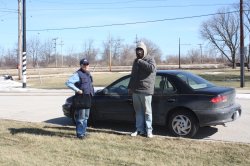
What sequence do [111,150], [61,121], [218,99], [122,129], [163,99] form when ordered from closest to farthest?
[111,150] → [218,99] → [163,99] → [122,129] → [61,121]

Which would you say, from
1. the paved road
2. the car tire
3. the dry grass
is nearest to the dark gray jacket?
the car tire

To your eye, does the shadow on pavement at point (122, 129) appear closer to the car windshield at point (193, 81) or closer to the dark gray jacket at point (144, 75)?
the car windshield at point (193, 81)

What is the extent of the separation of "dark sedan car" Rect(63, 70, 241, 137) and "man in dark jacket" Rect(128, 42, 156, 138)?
22.5 inches

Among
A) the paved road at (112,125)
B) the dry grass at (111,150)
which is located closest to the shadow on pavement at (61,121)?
the paved road at (112,125)

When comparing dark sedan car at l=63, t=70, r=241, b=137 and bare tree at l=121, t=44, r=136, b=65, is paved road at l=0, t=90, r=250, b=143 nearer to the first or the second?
dark sedan car at l=63, t=70, r=241, b=137

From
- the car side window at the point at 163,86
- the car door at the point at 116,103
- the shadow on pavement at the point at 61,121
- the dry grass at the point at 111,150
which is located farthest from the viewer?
the shadow on pavement at the point at 61,121

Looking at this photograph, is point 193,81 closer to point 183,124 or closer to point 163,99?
point 163,99

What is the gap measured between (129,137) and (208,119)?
1614mm

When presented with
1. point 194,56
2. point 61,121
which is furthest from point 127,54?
point 61,121

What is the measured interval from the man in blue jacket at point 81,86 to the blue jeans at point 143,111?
0.95 meters

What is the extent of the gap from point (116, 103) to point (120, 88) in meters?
0.38

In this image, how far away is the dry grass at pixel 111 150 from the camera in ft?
20.9

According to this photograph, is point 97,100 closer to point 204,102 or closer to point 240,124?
point 204,102

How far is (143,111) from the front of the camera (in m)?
8.56
